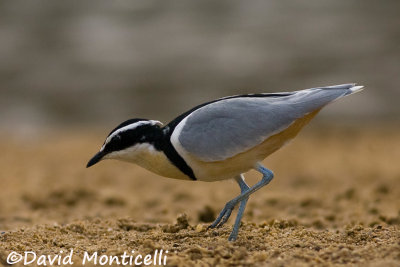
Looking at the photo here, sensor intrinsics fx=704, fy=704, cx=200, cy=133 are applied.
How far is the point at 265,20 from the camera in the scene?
22312mm

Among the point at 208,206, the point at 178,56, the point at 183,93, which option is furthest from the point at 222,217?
the point at 178,56

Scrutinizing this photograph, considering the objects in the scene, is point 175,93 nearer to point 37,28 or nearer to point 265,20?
point 265,20

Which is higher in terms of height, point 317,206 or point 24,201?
point 24,201

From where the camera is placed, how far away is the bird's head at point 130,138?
5641mm

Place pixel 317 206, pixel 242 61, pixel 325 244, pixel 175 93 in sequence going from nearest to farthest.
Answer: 1. pixel 325 244
2. pixel 317 206
3. pixel 175 93
4. pixel 242 61

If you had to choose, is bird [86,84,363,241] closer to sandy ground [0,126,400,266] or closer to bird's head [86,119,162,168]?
bird's head [86,119,162,168]

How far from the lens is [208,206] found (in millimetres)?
7895

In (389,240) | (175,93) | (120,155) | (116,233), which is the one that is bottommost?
(389,240)

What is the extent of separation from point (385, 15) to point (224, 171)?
1831cm

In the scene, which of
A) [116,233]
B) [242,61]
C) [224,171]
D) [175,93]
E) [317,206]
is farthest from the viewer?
[242,61]

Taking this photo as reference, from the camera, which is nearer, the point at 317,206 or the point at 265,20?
the point at 317,206

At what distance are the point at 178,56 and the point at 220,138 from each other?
15.3m

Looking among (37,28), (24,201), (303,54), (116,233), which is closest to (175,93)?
(303,54)

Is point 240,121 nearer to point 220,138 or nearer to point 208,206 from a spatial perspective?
point 220,138
